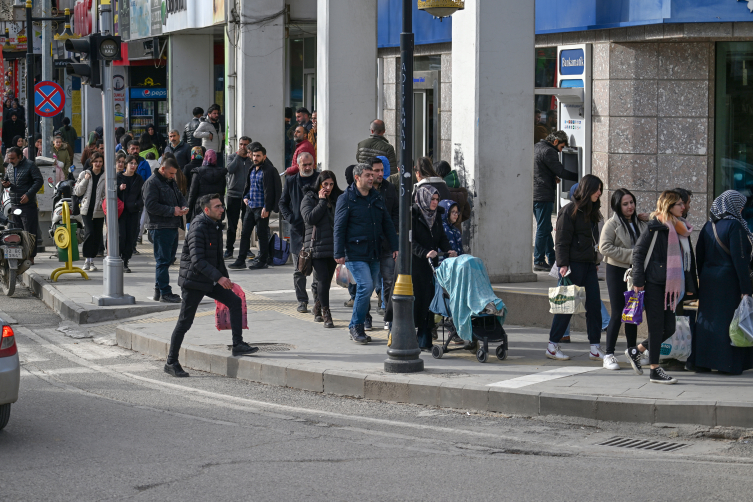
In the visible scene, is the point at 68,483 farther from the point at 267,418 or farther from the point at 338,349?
the point at 338,349

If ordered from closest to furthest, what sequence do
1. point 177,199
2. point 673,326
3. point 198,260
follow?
point 673,326
point 198,260
point 177,199

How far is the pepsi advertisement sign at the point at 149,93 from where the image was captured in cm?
3506

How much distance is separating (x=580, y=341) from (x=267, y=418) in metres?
4.11

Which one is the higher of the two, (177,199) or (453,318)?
(177,199)

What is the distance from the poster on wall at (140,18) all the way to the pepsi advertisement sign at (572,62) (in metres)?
16.9

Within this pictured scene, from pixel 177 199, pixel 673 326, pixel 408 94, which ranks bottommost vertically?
pixel 673 326

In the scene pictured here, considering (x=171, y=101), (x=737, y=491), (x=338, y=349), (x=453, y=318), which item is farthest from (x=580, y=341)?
(x=171, y=101)

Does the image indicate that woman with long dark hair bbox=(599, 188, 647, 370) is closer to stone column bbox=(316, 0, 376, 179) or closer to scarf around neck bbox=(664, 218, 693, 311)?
scarf around neck bbox=(664, 218, 693, 311)

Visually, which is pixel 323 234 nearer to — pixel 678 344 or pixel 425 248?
pixel 425 248

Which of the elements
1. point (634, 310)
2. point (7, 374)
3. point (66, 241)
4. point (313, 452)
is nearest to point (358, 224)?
point (634, 310)

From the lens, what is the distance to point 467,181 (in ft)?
41.2

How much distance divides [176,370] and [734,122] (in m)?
8.62

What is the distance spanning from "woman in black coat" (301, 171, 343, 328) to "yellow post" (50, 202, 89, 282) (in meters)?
5.38

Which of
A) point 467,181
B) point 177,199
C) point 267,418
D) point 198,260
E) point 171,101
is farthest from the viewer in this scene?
point 171,101
